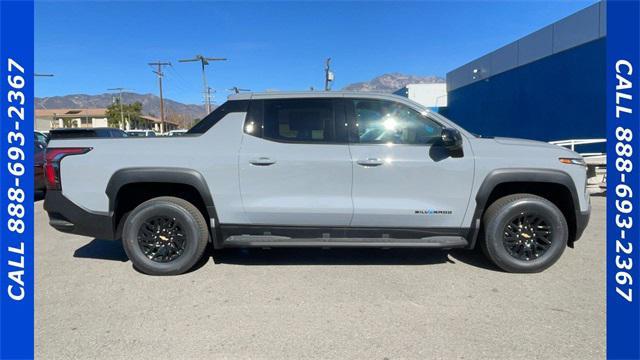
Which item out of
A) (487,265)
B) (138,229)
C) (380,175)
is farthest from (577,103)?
(138,229)

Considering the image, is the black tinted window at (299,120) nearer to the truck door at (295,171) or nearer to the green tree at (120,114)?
the truck door at (295,171)

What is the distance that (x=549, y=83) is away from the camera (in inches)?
626

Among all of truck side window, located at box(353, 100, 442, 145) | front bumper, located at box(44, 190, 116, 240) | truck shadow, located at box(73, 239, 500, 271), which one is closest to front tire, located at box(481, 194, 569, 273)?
truck shadow, located at box(73, 239, 500, 271)

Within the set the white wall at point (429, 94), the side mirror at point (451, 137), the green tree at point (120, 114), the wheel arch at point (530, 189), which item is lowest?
the wheel arch at point (530, 189)

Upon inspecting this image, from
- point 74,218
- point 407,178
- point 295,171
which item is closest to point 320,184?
point 295,171

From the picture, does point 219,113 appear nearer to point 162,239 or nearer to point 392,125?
point 162,239

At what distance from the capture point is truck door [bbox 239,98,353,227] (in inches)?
136

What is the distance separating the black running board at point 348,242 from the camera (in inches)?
140

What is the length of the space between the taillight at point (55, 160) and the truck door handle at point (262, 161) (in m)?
1.64

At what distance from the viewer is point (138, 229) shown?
3.61 meters

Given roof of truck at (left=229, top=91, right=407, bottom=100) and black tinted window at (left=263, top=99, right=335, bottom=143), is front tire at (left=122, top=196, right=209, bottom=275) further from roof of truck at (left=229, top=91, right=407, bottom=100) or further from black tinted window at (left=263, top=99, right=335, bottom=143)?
roof of truck at (left=229, top=91, right=407, bottom=100)

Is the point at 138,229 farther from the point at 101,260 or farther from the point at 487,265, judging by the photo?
the point at 487,265

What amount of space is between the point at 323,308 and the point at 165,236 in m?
1.83

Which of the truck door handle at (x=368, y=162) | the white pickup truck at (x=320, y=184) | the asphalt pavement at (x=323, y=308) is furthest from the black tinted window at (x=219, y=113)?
the asphalt pavement at (x=323, y=308)
